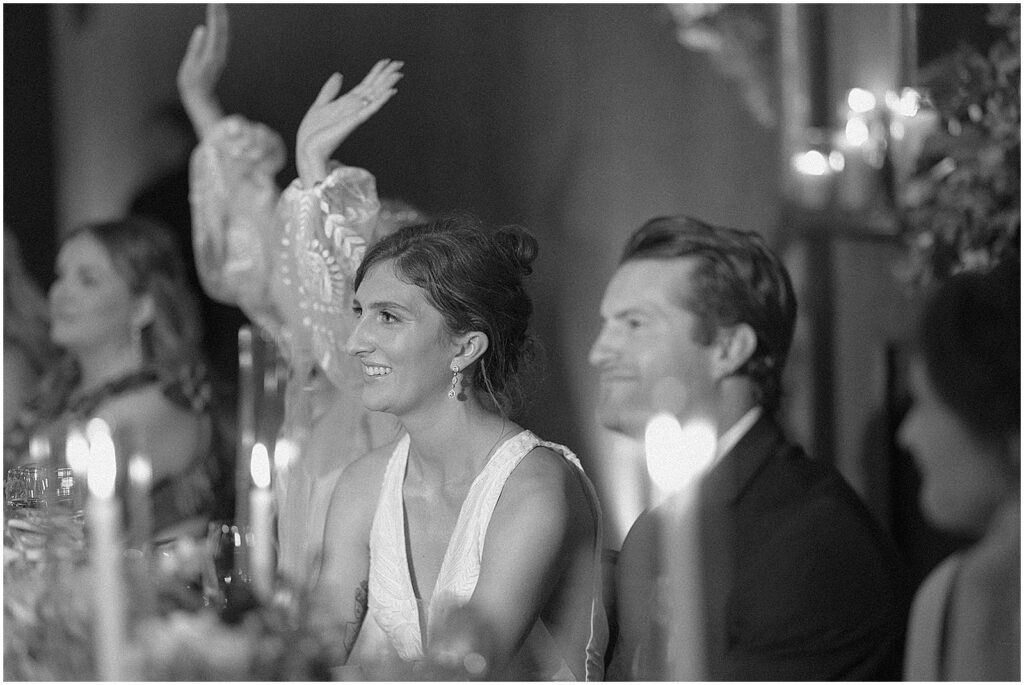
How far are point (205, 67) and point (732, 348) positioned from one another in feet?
4.98

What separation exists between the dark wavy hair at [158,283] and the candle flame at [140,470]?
0.27m

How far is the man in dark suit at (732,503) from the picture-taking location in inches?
98.9

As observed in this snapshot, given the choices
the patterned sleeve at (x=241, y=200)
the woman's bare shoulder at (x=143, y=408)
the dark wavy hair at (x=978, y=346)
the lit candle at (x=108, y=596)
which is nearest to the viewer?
the lit candle at (x=108, y=596)

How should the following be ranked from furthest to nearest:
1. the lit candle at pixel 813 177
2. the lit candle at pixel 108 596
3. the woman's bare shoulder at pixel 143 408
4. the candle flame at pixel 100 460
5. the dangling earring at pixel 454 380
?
1. the woman's bare shoulder at pixel 143 408
2. the lit candle at pixel 813 177
3. the dangling earring at pixel 454 380
4. the candle flame at pixel 100 460
5. the lit candle at pixel 108 596

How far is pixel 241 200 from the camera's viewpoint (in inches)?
120

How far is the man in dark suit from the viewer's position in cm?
251

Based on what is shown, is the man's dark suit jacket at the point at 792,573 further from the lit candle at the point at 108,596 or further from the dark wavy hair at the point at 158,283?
the dark wavy hair at the point at 158,283

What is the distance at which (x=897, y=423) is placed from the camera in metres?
2.78

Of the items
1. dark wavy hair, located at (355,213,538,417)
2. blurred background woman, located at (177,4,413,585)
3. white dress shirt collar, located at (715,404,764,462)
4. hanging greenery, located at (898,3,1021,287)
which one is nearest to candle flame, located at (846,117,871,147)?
hanging greenery, located at (898,3,1021,287)

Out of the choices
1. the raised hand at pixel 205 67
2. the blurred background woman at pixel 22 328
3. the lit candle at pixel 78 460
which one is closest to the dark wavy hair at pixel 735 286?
the raised hand at pixel 205 67

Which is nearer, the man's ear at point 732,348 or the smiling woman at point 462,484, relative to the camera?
the smiling woman at point 462,484

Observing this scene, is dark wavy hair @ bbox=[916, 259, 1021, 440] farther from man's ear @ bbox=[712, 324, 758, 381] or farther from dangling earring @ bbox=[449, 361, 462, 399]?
dangling earring @ bbox=[449, 361, 462, 399]

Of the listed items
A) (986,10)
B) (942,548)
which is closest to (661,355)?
(942,548)

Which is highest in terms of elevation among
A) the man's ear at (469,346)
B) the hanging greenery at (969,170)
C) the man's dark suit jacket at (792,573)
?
the hanging greenery at (969,170)
